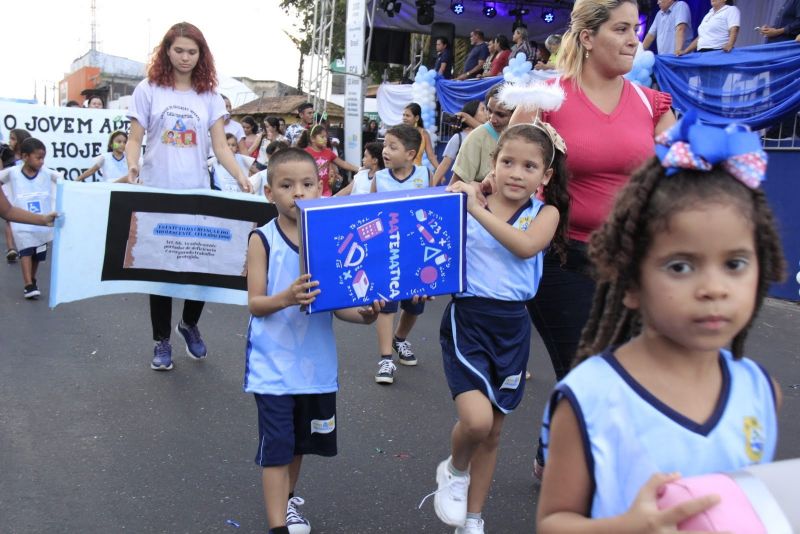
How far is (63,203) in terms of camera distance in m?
4.85

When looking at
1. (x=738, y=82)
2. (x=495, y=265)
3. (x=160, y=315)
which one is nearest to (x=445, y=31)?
(x=738, y=82)

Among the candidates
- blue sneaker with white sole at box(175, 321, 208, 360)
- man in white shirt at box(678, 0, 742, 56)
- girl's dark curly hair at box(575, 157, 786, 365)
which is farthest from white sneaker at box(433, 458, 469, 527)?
man in white shirt at box(678, 0, 742, 56)

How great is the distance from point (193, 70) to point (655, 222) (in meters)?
4.31

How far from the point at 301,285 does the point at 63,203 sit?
8.95 ft

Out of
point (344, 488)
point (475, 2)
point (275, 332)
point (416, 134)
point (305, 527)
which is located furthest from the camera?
point (475, 2)

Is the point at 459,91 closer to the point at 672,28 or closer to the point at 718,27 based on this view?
the point at 672,28

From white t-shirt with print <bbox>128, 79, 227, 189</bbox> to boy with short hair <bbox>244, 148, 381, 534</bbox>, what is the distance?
2.28 m

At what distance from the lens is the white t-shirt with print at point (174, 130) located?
16.9 ft

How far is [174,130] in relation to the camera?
521 cm

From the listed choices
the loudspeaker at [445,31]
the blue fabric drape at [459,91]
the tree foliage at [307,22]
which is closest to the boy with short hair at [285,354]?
the blue fabric drape at [459,91]

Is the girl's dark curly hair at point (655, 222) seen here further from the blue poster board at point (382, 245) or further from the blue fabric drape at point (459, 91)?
the blue fabric drape at point (459, 91)

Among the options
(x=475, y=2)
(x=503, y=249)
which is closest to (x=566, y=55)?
(x=503, y=249)

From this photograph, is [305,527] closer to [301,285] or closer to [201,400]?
[301,285]

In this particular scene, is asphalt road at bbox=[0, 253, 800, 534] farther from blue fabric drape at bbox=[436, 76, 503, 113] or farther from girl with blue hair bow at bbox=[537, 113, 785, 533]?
blue fabric drape at bbox=[436, 76, 503, 113]
